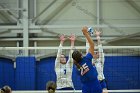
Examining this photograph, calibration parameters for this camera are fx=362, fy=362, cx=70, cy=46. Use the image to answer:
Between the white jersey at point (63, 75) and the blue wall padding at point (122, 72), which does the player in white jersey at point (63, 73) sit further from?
the blue wall padding at point (122, 72)

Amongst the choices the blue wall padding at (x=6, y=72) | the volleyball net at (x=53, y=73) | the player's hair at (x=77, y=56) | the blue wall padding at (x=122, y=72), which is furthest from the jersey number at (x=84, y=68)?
the blue wall padding at (x=6, y=72)

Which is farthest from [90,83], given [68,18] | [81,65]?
[68,18]

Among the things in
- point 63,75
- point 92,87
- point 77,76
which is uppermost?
point 92,87

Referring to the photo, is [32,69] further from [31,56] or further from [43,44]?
[43,44]

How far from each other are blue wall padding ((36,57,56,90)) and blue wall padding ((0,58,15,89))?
2.69 ft

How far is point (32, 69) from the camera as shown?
11258 millimetres

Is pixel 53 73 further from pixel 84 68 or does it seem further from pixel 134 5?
pixel 84 68

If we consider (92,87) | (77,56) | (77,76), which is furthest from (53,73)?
(77,56)

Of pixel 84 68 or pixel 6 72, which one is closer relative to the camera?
pixel 84 68

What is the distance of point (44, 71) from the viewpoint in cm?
1157

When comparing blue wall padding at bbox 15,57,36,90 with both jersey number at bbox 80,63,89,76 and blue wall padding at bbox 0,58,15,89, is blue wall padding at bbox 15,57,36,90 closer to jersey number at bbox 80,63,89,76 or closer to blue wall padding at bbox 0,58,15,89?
blue wall padding at bbox 0,58,15,89

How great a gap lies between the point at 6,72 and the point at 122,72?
3685mm

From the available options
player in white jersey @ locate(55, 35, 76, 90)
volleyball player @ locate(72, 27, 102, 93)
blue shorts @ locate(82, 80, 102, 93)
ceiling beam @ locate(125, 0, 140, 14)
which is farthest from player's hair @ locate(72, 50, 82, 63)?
ceiling beam @ locate(125, 0, 140, 14)

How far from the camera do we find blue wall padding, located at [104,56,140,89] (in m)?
11.1
